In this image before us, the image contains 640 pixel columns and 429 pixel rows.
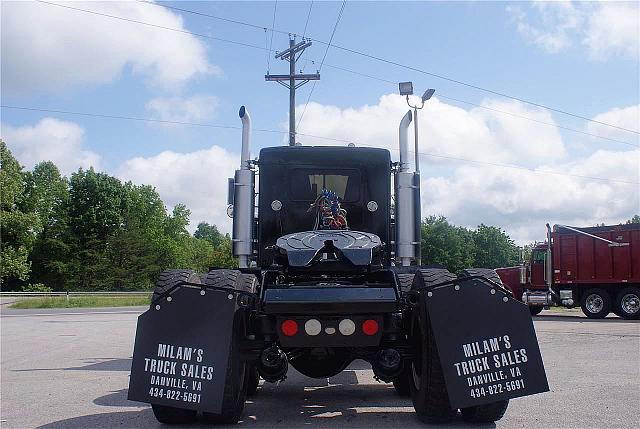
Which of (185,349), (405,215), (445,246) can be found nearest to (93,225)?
(445,246)

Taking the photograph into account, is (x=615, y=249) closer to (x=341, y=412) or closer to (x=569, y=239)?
(x=569, y=239)

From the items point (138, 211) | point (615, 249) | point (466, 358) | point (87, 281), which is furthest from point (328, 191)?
point (138, 211)

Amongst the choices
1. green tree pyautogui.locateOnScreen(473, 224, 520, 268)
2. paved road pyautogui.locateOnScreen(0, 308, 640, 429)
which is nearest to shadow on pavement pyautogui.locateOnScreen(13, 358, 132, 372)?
paved road pyautogui.locateOnScreen(0, 308, 640, 429)

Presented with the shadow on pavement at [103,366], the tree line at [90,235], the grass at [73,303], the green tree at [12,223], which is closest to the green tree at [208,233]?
the tree line at [90,235]

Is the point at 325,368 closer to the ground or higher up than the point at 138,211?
closer to the ground

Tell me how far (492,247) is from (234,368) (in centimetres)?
9437

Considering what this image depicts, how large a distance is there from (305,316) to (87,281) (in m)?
65.6

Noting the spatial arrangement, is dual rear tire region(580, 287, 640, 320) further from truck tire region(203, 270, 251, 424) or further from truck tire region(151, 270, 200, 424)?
truck tire region(151, 270, 200, 424)

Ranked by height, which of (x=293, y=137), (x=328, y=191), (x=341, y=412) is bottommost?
(x=341, y=412)

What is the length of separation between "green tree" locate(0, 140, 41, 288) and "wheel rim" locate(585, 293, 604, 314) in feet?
146

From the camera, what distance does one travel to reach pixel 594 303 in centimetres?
2352

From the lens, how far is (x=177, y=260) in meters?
82.5

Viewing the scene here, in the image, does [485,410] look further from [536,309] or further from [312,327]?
[536,309]

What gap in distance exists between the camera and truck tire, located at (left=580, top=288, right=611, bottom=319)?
23281mm
